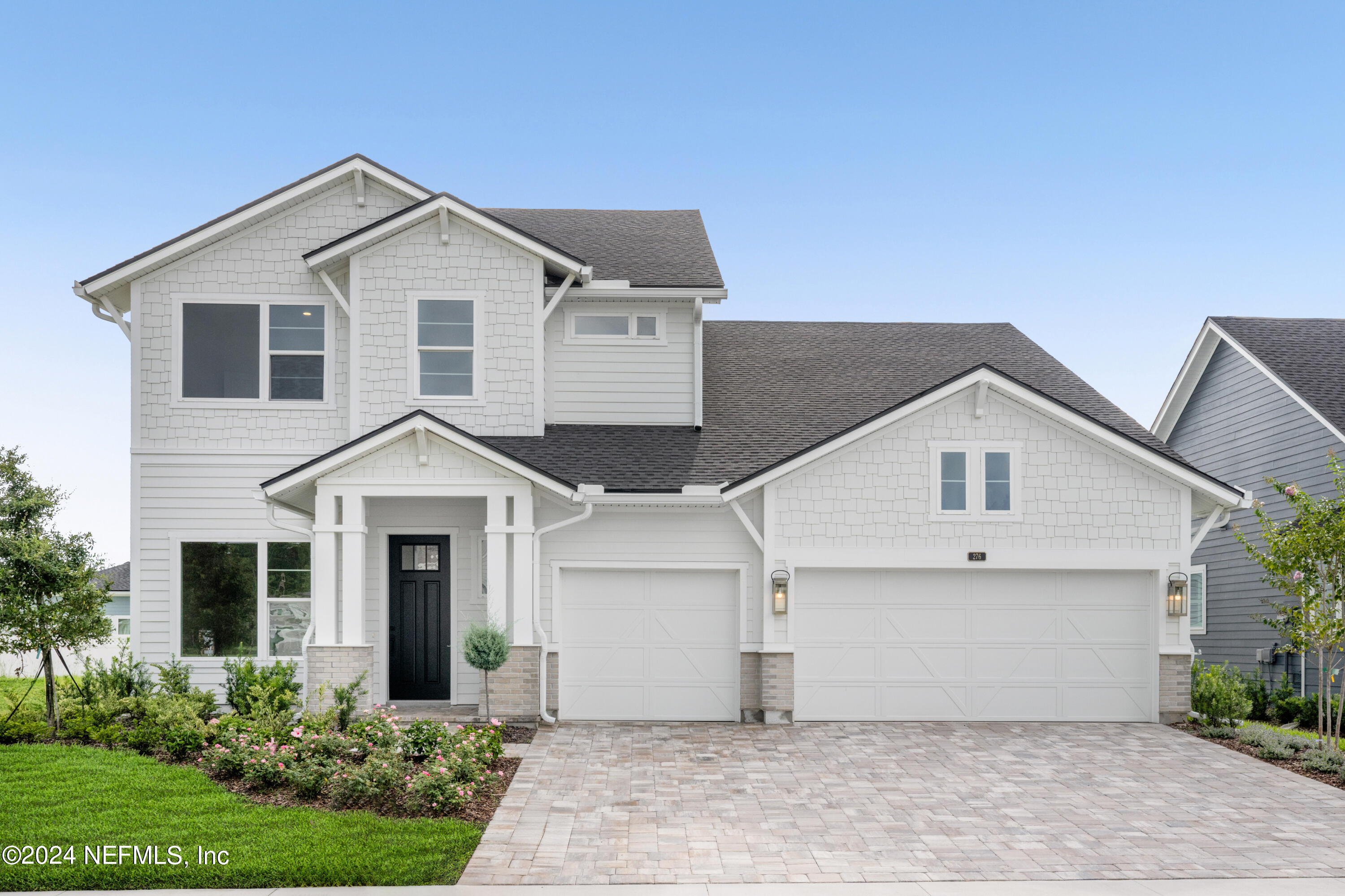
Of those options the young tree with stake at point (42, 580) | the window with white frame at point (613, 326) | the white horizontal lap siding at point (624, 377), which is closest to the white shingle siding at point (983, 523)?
the white horizontal lap siding at point (624, 377)

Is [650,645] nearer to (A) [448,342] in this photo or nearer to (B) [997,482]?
(A) [448,342]

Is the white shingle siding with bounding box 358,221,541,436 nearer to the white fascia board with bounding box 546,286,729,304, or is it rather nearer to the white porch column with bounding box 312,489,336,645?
the white fascia board with bounding box 546,286,729,304

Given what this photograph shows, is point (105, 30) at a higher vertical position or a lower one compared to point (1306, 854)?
higher

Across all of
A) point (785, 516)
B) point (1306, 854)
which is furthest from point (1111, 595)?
point (1306, 854)

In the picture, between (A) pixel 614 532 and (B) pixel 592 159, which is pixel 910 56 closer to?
(B) pixel 592 159

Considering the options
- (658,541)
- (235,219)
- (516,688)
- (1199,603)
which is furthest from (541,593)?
(1199,603)

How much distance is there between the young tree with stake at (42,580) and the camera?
11.3 meters

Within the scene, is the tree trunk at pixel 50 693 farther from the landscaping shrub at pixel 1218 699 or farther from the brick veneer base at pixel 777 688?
the landscaping shrub at pixel 1218 699

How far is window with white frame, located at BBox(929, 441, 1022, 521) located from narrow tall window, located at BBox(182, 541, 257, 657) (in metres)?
9.45

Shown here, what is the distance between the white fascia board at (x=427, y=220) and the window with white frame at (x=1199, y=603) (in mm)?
12948

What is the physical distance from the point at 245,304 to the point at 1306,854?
13565 mm

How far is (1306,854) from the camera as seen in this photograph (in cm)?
715

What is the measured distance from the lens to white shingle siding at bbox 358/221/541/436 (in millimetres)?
13352

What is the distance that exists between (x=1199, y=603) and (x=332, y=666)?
15306 mm
